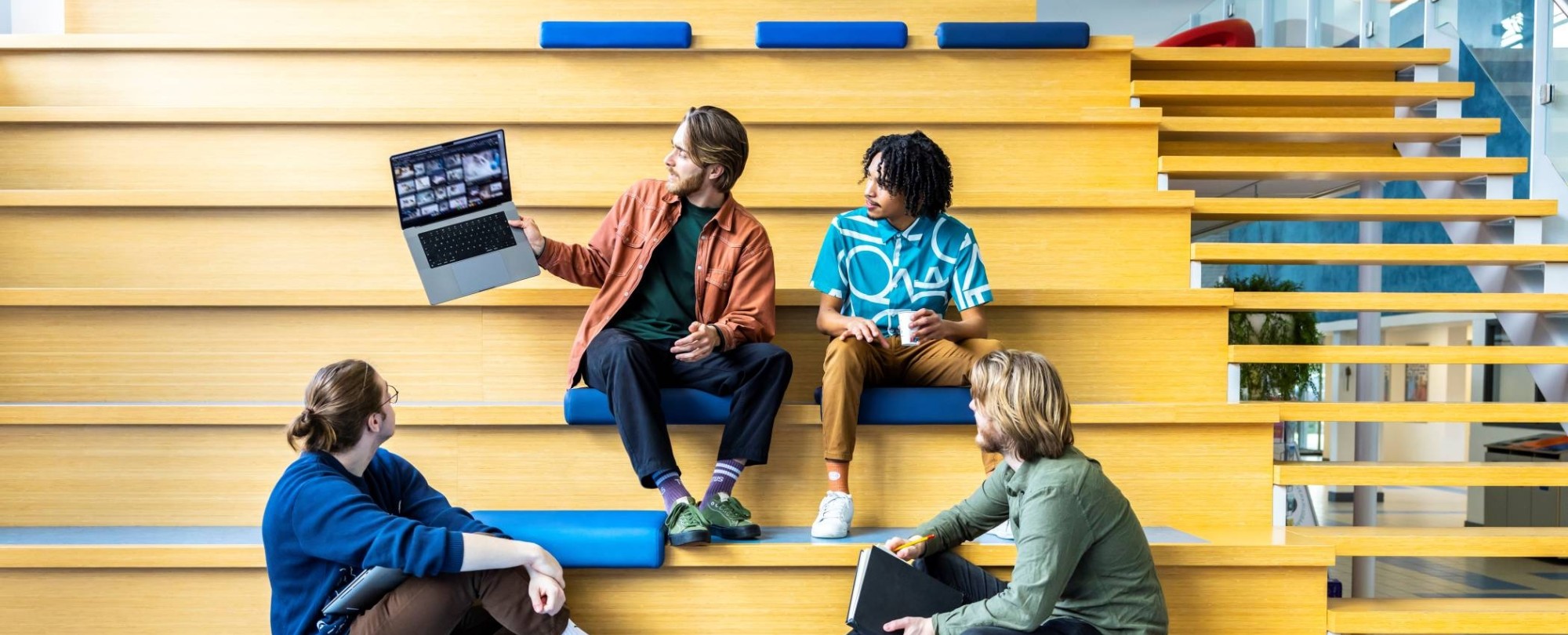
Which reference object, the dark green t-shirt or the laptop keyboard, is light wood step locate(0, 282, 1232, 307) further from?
the laptop keyboard

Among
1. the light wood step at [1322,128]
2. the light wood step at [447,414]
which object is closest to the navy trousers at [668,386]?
the light wood step at [447,414]

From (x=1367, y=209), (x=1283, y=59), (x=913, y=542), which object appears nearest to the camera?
(x=913, y=542)

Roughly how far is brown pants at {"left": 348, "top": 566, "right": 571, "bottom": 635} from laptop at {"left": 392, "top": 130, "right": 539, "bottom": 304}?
0.64 meters

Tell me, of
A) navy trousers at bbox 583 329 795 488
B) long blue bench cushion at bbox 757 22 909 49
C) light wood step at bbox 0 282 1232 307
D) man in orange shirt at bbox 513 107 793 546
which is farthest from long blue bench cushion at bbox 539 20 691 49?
navy trousers at bbox 583 329 795 488

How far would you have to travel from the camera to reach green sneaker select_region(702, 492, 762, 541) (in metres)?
1.92

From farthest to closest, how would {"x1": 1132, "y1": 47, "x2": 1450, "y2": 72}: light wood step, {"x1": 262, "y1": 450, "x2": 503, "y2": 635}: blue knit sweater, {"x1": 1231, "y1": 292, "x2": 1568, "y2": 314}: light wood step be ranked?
1. {"x1": 1132, "y1": 47, "x2": 1450, "y2": 72}: light wood step
2. {"x1": 1231, "y1": 292, "x2": 1568, "y2": 314}: light wood step
3. {"x1": 262, "y1": 450, "x2": 503, "y2": 635}: blue knit sweater

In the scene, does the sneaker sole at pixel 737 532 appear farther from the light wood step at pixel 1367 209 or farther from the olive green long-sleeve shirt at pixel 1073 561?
the light wood step at pixel 1367 209

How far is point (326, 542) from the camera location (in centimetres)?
154

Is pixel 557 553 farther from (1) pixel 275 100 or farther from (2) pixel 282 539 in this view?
(1) pixel 275 100

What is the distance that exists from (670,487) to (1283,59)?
252cm

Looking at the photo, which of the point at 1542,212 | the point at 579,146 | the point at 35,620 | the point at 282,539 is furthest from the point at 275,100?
the point at 1542,212

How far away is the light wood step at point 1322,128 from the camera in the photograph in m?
2.98

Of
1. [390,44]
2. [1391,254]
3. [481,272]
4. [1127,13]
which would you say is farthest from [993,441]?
[1127,13]

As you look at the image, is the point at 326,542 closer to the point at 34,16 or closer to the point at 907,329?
the point at 907,329
